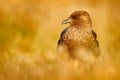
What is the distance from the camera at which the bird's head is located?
4.56 metres

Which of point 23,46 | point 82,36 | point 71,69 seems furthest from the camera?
point 23,46

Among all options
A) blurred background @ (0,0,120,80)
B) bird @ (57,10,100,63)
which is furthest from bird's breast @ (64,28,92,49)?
blurred background @ (0,0,120,80)

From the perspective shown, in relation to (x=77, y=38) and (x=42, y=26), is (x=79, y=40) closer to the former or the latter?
(x=77, y=38)

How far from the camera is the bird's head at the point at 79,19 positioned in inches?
179

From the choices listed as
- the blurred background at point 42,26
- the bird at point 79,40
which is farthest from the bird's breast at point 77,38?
the blurred background at point 42,26

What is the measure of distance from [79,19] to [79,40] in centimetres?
20

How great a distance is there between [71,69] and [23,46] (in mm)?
868

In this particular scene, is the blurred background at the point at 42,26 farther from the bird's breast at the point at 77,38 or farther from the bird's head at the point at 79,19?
the bird's head at the point at 79,19

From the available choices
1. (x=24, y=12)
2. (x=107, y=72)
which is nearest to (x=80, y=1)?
(x=24, y=12)

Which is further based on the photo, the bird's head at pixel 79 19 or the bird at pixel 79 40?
the bird's head at pixel 79 19

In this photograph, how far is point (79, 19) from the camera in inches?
179

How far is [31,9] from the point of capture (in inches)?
196

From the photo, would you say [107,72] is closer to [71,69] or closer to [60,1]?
[71,69]

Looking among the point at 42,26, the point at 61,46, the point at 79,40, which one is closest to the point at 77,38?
the point at 79,40
